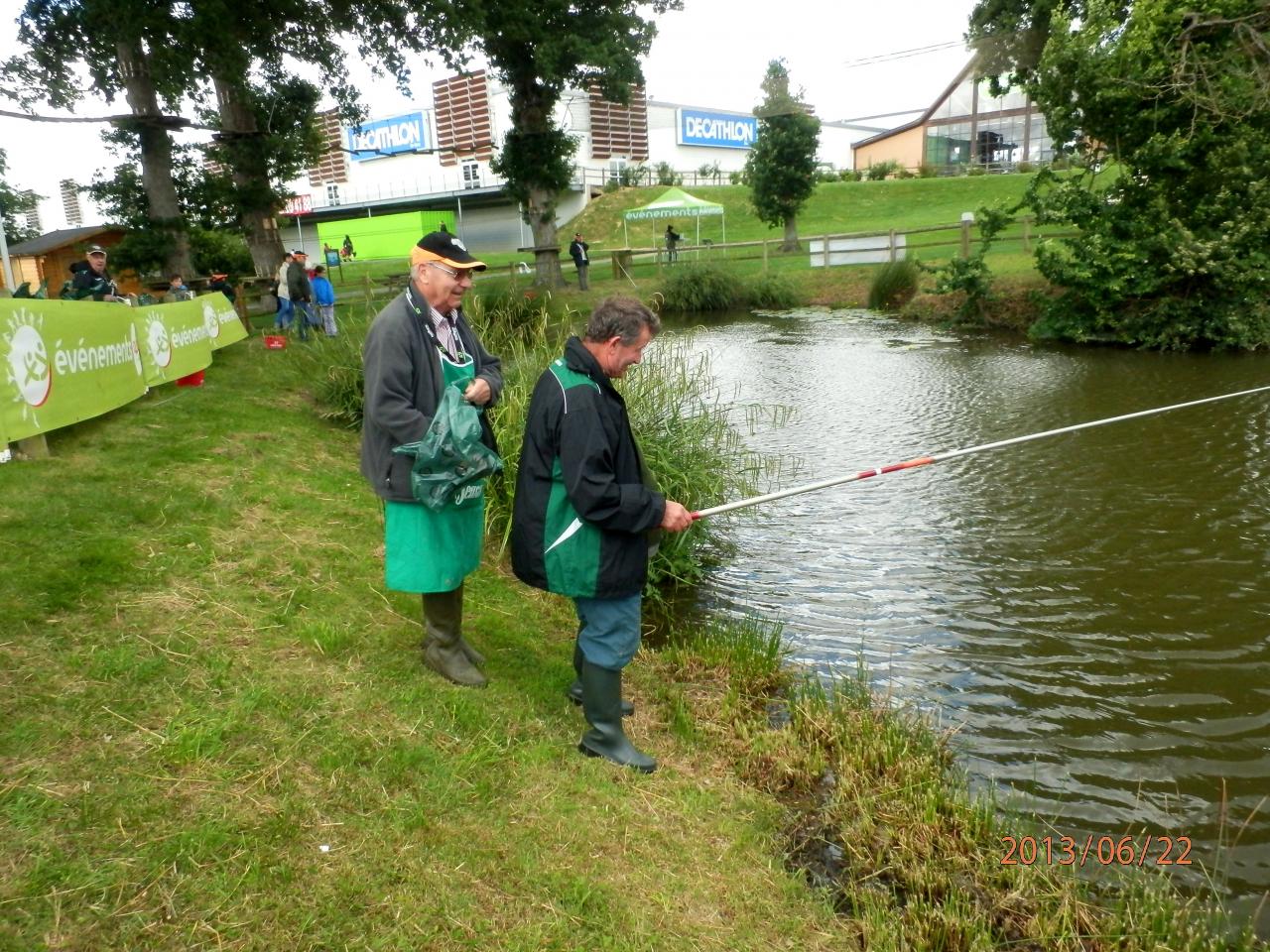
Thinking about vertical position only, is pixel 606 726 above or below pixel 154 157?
below

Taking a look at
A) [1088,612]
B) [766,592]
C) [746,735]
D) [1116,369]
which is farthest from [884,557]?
[1116,369]

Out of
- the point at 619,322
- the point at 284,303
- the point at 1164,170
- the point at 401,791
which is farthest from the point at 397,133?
the point at 401,791

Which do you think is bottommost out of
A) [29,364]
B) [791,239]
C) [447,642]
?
[447,642]

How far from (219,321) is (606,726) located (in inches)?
425

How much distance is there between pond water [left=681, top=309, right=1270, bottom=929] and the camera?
430cm

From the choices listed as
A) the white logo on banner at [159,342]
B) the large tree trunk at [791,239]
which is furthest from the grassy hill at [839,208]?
the white logo on banner at [159,342]

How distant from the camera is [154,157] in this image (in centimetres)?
1591

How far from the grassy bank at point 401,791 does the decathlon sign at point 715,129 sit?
63.7 m

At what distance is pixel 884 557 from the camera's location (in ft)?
23.3

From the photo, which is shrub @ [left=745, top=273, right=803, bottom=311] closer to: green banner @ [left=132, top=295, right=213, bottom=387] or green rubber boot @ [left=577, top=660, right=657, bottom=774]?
green banner @ [left=132, top=295, right=213, bottom=387]

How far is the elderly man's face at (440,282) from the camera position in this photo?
12.6 ft

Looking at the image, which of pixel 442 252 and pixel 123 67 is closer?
pixel 442 252

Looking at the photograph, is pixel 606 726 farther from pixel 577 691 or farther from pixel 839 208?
pixel 839 208
